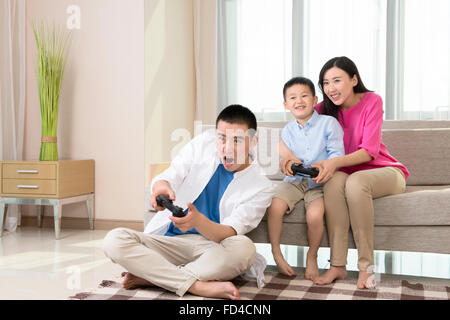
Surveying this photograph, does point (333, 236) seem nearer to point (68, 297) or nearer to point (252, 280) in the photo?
point (252, 280)

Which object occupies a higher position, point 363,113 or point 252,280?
point 363,113

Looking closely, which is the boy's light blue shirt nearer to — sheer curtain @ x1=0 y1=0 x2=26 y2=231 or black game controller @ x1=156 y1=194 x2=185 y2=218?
black game controller @ x1=156 y1=194 x2=185 y2=218

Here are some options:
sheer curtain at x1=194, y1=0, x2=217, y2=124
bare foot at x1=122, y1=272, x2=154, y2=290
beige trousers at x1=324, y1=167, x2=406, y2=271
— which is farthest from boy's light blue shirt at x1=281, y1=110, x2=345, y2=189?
sheer curtain at x1=194, y1=0, x2=217, y2=124

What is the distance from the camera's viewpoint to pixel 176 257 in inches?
67.4

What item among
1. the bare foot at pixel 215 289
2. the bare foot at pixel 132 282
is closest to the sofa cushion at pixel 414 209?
the bare foot at pixel 215 289

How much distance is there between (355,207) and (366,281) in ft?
0.89

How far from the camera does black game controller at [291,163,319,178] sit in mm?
1837

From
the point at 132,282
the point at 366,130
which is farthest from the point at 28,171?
the point at 366,130

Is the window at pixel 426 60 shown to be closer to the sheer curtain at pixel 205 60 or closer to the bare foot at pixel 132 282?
the sheer curtain at pixel 205 60

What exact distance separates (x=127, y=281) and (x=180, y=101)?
2229mm

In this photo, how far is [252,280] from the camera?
6.02 feet

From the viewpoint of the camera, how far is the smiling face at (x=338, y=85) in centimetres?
201
